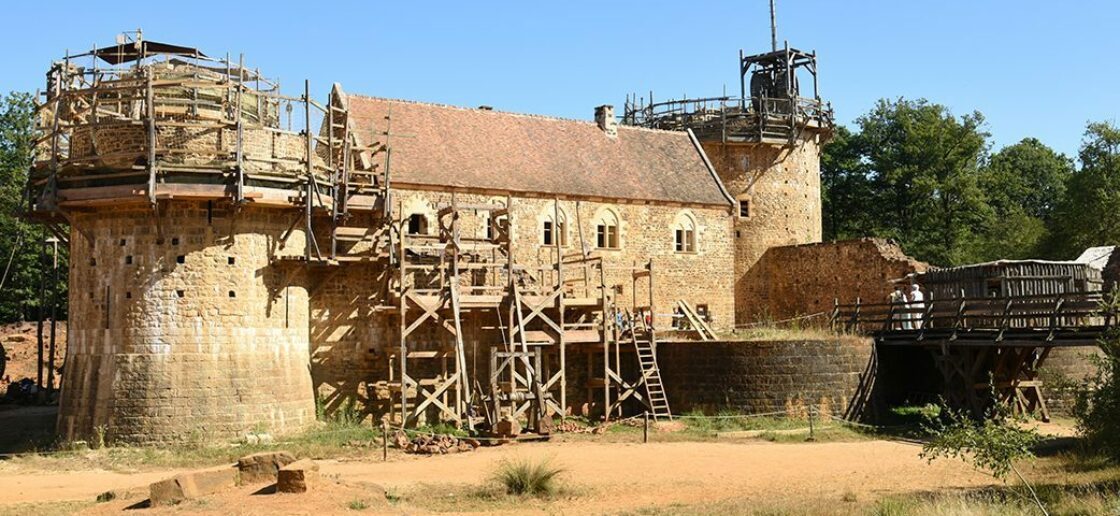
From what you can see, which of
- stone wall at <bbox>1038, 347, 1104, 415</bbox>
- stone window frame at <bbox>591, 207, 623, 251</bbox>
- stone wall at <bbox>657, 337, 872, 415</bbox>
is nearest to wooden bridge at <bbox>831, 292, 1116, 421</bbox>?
stone wall at <bbox>1038, 347, 1104, 415</bbox>

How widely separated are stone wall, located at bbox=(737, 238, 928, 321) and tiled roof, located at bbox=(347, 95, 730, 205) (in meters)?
4.78

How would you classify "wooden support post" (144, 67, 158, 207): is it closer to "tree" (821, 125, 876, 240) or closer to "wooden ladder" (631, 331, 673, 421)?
"wooden ladder" (631, 331, 673, 421)

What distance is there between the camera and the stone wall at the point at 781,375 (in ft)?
96.2

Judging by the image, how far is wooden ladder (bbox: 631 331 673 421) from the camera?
30469 millimetres

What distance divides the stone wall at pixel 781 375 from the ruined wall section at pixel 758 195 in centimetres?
1159

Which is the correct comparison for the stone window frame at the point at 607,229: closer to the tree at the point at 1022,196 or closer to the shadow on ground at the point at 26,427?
Result: the shadow on ground at the point at 26,427

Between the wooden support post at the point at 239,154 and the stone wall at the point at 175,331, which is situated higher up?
the wooden support post at the point at 239,154

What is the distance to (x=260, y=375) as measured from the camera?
2664 cm

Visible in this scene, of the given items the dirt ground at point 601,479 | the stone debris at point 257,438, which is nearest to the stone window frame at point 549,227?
the dirt ground at point 601,479

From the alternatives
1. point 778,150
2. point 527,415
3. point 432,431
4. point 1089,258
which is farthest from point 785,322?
point 432,431

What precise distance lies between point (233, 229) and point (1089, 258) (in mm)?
26431

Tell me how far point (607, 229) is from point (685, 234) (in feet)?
10.2

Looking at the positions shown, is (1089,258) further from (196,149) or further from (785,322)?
(196,149)

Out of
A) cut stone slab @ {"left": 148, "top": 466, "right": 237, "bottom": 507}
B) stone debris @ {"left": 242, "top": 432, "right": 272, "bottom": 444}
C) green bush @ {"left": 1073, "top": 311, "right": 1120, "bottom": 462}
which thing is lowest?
cut stone slab @ {"left": 148, "top": 466, "right": 237, "bottom": 507}
